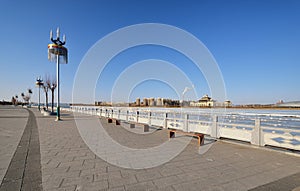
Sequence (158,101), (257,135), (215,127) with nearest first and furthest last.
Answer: (257,135), (215,127), (158,101)

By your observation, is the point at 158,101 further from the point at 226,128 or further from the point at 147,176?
the point at 147,176

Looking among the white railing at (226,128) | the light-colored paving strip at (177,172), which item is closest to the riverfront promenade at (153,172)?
the light-colored paving strip at (177,172)

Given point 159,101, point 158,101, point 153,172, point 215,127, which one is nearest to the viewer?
point 153,172

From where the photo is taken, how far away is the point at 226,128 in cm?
638

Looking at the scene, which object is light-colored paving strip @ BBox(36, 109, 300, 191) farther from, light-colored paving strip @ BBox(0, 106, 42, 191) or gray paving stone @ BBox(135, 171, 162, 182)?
light-colored paving strip @ BBox(0, 106, 42, 191)

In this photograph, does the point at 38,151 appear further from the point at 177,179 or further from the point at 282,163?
the point at 282,163

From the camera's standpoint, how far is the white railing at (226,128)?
15.7 feet

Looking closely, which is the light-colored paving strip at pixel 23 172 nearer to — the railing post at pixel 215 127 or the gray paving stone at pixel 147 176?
the gray paving stone at pixel 147 176

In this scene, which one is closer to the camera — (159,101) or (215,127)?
(215,127)

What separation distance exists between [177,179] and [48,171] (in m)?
2.50

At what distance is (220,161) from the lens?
3.94m

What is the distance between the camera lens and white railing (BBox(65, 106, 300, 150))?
4.78 m

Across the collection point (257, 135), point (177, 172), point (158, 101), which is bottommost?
point (177, 172)

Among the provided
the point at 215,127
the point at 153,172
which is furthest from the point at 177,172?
the point at 215,127
